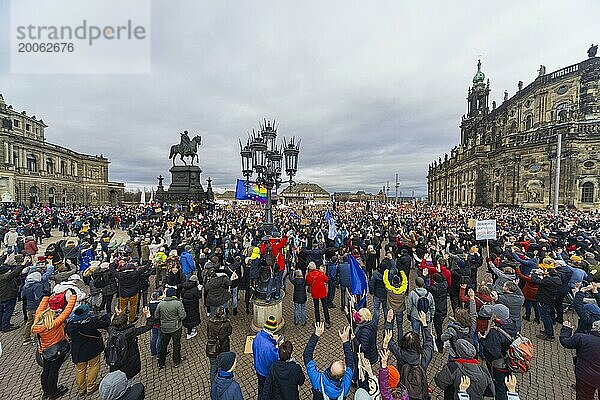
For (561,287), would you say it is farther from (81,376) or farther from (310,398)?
(81,376)

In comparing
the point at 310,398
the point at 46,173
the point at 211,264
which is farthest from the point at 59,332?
the point at 46,173

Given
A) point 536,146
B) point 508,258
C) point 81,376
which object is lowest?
point 81,376

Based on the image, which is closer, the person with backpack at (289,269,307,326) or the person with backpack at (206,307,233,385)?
the person with backpack at (206,307,233,385)

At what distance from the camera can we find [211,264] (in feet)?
25.5

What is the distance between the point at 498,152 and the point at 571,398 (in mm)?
53781

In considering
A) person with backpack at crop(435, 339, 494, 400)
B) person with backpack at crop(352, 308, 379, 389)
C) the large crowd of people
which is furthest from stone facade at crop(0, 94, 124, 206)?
person with backpack at crop(435, 339, 494, 400)

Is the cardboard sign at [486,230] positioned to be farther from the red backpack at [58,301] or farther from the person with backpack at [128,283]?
the red backpack at [58,301]

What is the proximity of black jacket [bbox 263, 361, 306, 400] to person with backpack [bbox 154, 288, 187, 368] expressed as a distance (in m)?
2.85

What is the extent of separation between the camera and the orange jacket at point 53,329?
446cm

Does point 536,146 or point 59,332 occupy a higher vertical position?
point 536,146

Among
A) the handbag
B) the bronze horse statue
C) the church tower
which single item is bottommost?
the handbag

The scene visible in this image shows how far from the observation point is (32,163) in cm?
5903

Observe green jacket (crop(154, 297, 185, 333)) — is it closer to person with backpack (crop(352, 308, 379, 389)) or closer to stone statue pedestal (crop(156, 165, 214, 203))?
person with backpack (crop(352, 308, 379, 389))

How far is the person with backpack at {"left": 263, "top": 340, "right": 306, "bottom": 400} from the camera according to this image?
3.42 metres
